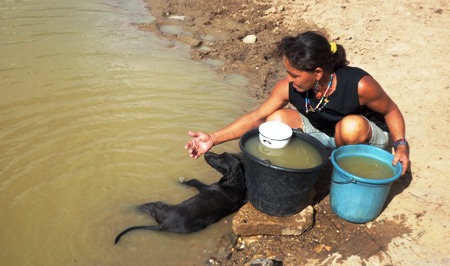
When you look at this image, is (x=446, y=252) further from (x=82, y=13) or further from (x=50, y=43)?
(x=82, y=13)

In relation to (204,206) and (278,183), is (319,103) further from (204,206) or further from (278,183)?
(204,206)

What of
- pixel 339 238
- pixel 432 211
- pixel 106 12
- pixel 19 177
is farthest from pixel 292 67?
pixel 106 12

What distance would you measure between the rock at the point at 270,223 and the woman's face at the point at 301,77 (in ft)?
3.55

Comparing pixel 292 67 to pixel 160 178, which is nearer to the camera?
pixel 292 67

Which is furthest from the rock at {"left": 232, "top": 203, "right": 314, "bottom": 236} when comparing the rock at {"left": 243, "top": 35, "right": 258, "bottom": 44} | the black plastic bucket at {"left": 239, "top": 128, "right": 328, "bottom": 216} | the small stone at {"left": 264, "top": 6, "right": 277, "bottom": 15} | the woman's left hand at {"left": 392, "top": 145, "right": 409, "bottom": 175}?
the small stone at {"left": 264, "top": 6, "right": 277, "bottom": 15}

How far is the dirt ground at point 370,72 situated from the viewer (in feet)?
10.8

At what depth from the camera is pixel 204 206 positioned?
3.60m

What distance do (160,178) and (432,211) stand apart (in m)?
2.64

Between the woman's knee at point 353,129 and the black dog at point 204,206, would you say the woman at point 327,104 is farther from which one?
the black dog at point 204,206

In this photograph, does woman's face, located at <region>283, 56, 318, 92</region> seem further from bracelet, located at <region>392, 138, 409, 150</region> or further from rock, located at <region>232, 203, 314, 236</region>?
rock, located at <region>232, 203, 314, 236</region>

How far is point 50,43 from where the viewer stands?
22.3 ft

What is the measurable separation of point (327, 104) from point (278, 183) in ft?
2.92

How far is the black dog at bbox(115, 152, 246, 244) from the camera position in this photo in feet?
11.5

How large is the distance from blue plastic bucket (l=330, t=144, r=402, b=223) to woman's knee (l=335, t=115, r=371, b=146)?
0.09m
